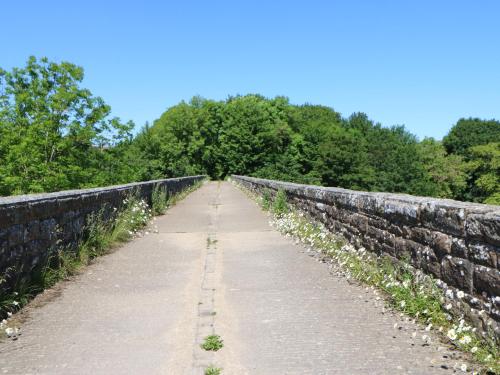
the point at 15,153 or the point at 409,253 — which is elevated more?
the point at 15,153

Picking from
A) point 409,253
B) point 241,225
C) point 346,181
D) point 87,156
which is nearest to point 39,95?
point 87,156

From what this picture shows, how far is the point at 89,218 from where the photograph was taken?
7.00m

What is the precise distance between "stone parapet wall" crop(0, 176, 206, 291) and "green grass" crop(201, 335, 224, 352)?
1994 millimetres

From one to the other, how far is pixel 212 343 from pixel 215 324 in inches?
19.9

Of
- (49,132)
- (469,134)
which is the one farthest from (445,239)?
(469,134)

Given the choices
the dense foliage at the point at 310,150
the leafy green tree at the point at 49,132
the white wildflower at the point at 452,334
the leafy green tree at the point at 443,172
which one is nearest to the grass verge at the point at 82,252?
the white wildflower at the point at 452,334

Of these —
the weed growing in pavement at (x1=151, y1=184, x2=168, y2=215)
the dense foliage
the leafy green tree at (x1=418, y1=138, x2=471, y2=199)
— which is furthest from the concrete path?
the leafy green tree at (x1=418, y1=138, x2=471, y2=199)

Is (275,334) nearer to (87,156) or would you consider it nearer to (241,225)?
(241,225)

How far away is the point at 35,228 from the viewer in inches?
196

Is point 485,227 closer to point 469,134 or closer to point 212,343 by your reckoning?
point 212,343

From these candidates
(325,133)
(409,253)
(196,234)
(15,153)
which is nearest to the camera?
(409,253)

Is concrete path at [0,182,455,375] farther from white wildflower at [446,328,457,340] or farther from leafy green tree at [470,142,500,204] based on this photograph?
leafy green tree at [470,142,500,204]

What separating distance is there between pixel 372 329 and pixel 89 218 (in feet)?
15.8

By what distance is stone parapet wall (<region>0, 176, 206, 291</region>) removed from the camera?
429 centimetres
